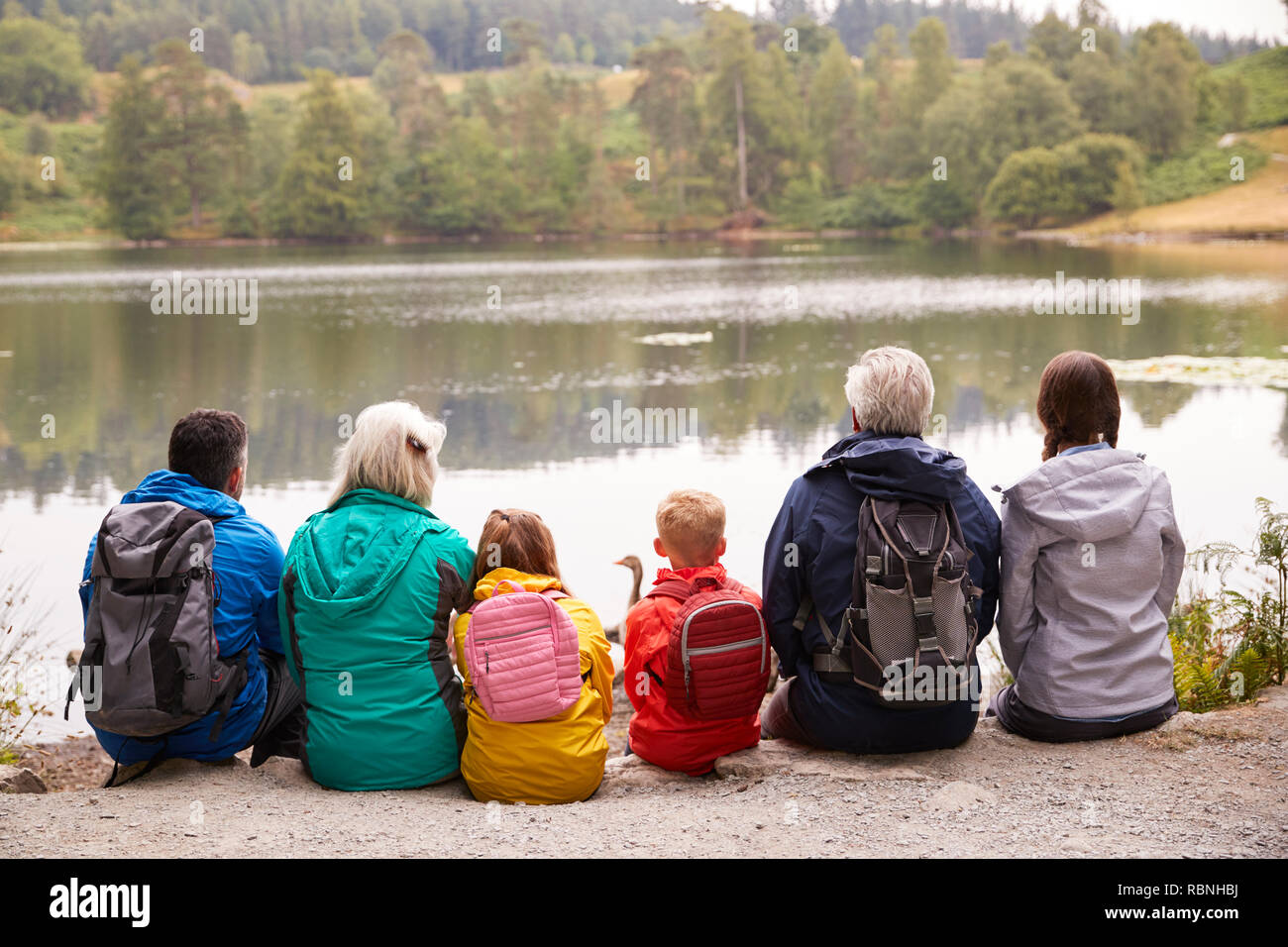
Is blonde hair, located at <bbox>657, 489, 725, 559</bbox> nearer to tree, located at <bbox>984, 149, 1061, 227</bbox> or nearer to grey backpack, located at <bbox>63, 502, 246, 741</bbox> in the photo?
grey backpack, located at <bbox>63, 502, 246, 741</bbox>

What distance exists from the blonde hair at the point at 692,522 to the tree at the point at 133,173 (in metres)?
75.7

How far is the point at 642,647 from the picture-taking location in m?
3.62

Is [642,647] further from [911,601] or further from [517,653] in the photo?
[911,601]

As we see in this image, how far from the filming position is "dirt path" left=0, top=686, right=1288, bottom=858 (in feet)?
9.37

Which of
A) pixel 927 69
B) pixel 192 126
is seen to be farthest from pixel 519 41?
pixel 927 69

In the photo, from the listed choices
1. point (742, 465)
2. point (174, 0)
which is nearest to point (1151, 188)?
point (742, 465)

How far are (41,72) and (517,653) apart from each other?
355 feet

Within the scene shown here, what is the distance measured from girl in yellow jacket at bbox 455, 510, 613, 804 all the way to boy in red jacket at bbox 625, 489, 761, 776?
132 mm

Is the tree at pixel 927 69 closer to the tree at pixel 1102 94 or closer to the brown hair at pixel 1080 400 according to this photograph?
the tree at pixel 1102 94

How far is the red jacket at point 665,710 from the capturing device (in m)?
3.59

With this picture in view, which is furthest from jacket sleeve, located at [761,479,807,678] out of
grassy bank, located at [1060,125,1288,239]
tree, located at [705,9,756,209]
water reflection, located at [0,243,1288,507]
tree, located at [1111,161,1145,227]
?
tree, located at [705,9,756,209]

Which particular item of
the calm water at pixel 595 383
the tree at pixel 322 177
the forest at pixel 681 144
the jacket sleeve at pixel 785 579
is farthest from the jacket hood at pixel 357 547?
the tree at pixel 322 177

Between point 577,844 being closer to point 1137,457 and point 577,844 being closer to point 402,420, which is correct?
point 402,420

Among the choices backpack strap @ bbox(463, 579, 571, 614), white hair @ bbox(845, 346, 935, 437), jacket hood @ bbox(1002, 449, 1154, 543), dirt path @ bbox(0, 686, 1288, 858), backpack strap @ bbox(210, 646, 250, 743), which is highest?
white hair @ bbox(845, 346, 935, 437)
